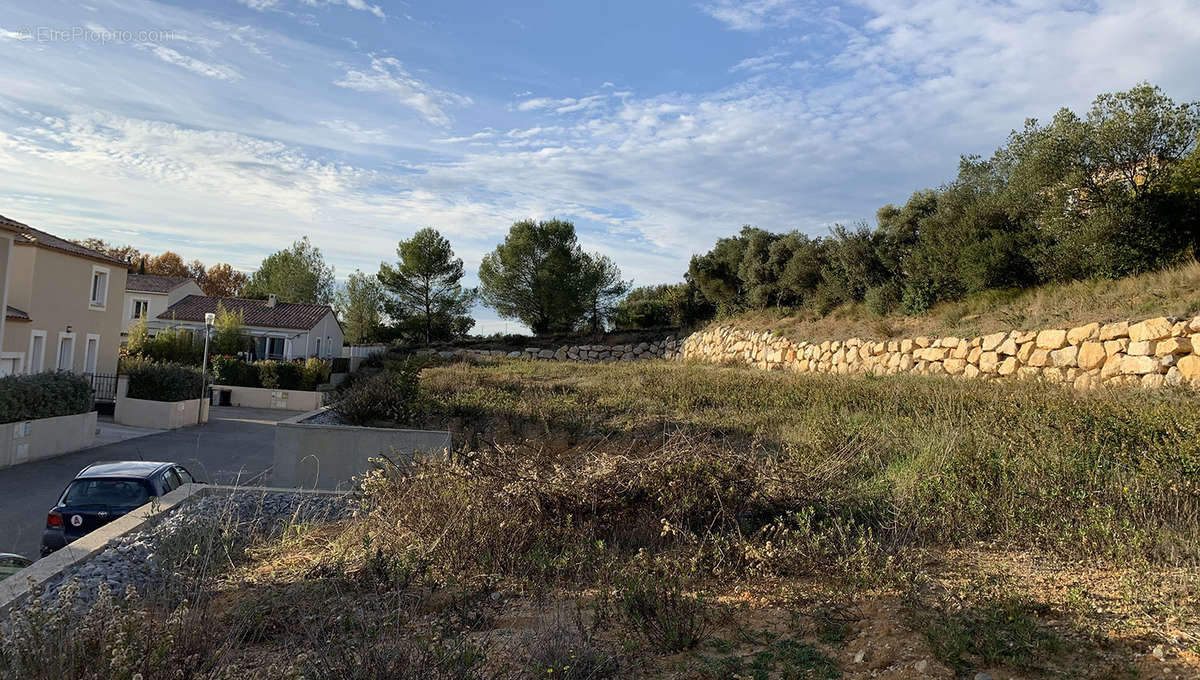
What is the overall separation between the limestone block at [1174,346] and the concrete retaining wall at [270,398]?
2493cm

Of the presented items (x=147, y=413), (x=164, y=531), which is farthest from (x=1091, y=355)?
(x=147, y=413)

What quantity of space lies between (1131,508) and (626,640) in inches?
149

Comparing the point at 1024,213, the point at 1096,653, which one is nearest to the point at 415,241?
the point at 1024,213

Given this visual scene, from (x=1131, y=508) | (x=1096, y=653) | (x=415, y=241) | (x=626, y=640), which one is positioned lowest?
(x=626, y=640)

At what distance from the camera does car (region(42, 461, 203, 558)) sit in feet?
25.7

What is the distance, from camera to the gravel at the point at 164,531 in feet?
16.6

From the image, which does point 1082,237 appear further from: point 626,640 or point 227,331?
point 227,331

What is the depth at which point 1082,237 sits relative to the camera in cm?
1246

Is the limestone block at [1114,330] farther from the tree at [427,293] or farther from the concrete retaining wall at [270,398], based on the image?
the tree at [427,293]

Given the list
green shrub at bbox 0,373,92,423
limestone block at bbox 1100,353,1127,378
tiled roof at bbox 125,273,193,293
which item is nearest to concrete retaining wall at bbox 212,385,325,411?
green shrub at bbox 0,373,92,423

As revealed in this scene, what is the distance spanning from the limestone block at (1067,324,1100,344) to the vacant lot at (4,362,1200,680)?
14.3 ft

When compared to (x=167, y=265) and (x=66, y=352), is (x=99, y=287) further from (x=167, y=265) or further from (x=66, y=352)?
(x=167, y=265)

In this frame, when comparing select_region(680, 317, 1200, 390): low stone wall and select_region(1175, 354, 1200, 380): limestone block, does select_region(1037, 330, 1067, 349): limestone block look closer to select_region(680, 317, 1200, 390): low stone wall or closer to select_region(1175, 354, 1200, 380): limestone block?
select_region(680, 317, 1200, 390): low stone wall

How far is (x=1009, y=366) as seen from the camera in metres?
12.7
